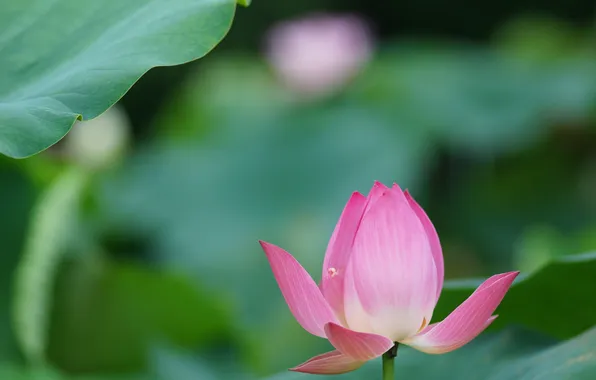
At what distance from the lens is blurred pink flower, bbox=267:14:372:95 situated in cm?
255

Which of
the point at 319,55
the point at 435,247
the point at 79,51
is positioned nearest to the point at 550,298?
the point at 435,247

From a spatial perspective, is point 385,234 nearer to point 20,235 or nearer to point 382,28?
point 20,235

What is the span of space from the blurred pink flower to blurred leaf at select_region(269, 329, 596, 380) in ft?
6.48

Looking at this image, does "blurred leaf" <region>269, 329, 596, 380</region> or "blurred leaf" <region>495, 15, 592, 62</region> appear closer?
"blurred leaf" <region>269, 329, 596, 380</region>

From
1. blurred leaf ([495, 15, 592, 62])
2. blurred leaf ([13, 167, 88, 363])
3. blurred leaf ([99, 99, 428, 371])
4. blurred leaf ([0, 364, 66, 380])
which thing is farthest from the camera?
blurred leaf ([495, 15, 592, 62])

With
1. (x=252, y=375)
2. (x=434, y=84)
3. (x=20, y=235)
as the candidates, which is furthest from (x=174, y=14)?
(x=434, y=84)

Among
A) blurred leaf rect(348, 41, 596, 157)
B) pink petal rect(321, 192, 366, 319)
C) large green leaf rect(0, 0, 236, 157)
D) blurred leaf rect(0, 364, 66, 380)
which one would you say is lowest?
blurred leaf rect(0, 364, 66, 380)

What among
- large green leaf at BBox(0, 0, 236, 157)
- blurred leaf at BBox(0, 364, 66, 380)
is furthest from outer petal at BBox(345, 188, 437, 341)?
blurred leaf at BBox(0, 364, 66, 380)

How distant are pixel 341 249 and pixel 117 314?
988 mm

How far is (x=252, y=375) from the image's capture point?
1.25m

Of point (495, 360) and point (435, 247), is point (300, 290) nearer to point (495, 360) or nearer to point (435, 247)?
point (435, 247)

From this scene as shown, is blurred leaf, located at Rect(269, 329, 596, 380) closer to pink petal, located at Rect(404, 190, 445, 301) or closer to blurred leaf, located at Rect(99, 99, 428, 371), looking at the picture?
pink petal, located at Rect(404, 190, 445, 301)

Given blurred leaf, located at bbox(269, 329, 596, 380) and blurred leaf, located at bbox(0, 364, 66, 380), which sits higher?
blurred leaf, located at bbox(269, 329, 596, 380)

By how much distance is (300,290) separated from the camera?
0.42 metres
